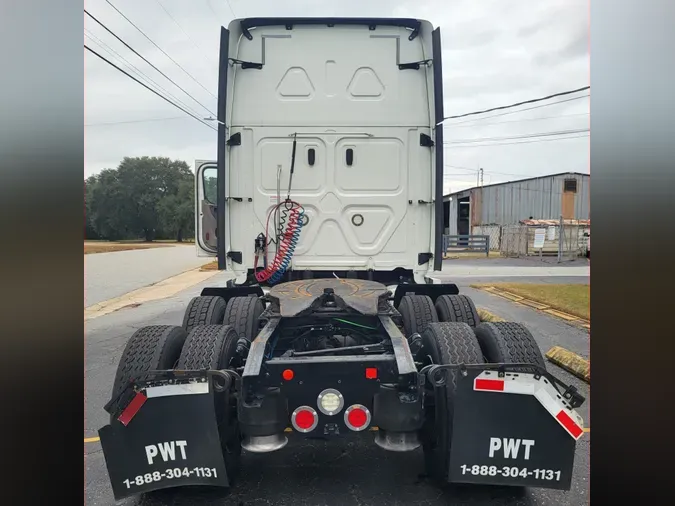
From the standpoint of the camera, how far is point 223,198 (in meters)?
4.04

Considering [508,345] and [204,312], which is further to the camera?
[204,312]

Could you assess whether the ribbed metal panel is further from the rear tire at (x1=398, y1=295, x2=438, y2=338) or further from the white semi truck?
the rear tire at (x1=398, y1=295, x2=438, y2=338)

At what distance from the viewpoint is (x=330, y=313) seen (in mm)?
3059

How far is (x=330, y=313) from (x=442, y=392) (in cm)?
99

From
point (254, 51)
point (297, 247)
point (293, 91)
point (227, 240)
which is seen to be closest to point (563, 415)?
point (297, 247)

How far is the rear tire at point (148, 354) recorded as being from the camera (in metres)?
2.60

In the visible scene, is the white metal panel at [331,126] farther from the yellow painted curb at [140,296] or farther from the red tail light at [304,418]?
the yellow painted curb at [140,296]

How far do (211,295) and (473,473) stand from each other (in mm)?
2895

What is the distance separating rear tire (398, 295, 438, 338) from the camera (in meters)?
3.70

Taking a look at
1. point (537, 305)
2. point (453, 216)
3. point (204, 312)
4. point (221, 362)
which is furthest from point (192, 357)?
point (453, 216)

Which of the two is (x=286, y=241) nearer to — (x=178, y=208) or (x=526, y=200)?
(x=178, y=208)

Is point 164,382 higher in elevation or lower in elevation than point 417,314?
lower

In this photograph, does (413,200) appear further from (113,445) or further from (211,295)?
(113,445)

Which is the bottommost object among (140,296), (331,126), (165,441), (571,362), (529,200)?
(140,296)
